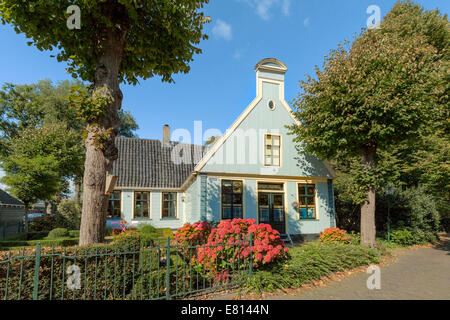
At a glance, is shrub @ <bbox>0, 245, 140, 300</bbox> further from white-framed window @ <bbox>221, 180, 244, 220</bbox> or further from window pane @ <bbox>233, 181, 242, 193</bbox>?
window pane @ <bbox>233, 181, 242, 193</bbox>

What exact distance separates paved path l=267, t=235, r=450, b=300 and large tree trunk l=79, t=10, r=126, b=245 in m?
4.46

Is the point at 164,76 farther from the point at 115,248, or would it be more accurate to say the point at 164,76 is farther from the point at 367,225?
the point at 367,225

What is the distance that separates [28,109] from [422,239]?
3846 cm

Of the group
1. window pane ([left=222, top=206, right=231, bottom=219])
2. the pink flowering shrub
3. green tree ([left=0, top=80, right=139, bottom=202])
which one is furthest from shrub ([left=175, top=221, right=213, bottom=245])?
green tree ([left=0, top=80, right=139, bottom=202])

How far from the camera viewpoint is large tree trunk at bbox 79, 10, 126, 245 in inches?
222

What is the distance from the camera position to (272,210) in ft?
43.1

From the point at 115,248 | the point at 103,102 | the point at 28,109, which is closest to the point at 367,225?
the point at 115,248

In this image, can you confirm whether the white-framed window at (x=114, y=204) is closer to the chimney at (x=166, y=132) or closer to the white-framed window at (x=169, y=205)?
the white-framed window at (x=169, y=205)

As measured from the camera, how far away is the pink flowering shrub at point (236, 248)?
20.8 feet

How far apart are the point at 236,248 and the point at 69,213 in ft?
55.4

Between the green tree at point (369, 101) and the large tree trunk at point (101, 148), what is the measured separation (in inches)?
322

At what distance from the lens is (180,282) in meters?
5.63

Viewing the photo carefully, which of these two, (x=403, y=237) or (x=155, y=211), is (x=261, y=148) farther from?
(x=155, y=211)

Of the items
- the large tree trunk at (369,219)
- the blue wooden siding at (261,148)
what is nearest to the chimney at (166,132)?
the blue wooden siding at (261,148)
